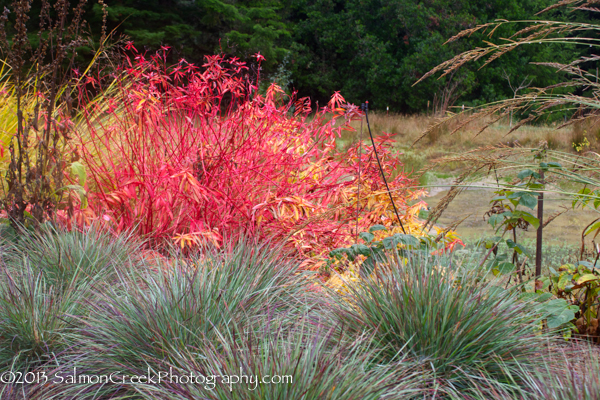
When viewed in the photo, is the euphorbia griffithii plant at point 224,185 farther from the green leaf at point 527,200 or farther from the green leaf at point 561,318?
the green leaf at point 561,318

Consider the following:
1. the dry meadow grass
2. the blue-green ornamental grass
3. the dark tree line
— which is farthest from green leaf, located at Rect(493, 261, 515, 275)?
the dark tree line

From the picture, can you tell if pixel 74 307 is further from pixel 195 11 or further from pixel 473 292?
pixel 195 11

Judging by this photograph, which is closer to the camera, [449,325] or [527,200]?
[449,325]

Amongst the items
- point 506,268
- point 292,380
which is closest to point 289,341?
point 292,380

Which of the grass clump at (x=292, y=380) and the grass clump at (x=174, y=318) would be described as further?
the grass clump at (x=174, y=318)

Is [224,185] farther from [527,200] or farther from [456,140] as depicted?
[456,140]

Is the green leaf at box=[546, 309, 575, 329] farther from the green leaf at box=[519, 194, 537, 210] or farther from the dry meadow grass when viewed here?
the dry meadow grass

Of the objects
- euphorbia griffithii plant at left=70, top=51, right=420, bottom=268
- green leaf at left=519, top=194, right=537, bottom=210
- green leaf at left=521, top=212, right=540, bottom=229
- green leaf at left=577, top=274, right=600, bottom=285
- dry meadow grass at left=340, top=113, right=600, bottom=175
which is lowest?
dry meadow grass at left=340, top=113, right=600, bottom=175

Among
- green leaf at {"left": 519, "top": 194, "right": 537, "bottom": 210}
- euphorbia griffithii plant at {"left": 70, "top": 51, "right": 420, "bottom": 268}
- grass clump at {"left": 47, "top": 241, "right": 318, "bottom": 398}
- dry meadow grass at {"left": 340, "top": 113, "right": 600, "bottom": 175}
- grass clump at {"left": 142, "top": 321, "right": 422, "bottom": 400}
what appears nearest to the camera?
grass clump at {"left": 142, "top": 321, "right": 422, "bottom": 400}

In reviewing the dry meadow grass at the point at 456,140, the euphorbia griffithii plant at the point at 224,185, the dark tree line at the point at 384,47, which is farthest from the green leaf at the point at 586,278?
the dark tree line at the point at 384,47

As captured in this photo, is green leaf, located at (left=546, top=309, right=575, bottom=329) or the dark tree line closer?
green leaf, located at (left=546, top=309, right=575, bottom=329)

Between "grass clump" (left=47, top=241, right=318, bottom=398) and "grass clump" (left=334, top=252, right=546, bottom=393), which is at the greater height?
"grass clump" (left=334, top=252, right=546, bottom=393)

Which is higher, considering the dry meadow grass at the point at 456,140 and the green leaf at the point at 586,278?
the green leaf at the point at 586,278

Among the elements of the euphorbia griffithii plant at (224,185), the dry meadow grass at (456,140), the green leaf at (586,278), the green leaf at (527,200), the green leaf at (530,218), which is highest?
the green leaf at (527,200)
